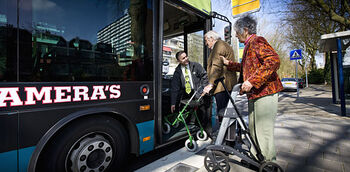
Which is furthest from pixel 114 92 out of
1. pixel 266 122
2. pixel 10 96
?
pixel 266 122

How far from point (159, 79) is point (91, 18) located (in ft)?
3.85

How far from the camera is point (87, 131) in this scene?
1.96 m

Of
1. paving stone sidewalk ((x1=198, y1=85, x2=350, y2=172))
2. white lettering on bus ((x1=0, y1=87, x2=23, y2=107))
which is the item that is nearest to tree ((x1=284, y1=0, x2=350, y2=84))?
paving stone sidewalk ((x1=198, y1=85, x2=350, y2=172))

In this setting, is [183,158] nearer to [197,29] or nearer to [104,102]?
[104,102]

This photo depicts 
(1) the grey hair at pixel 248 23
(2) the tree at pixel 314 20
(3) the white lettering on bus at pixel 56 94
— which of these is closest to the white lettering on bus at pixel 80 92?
(3) the white lettering on bus at pixel 56 94

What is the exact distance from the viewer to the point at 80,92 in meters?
1.89

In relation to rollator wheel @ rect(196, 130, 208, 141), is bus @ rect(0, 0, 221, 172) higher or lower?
higher

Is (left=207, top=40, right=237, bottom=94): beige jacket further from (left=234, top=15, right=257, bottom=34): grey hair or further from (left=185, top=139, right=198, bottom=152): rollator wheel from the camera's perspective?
(left=185, top=139, right=198, bottom=152): rollator wheel

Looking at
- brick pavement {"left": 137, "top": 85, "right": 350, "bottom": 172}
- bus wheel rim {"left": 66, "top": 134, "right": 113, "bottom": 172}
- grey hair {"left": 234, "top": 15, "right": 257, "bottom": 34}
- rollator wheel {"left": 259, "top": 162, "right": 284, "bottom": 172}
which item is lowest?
brick pavement {"left": 137, "top": 85, "right": 350, "bottom": 172}

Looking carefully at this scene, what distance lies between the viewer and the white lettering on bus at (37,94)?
5.19 feet

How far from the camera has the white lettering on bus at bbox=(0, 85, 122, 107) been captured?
1.48 metres

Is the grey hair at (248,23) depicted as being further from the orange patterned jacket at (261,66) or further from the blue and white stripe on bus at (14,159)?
the blue and white stripe on bus at (14,159)

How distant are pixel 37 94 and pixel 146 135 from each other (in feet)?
4.46

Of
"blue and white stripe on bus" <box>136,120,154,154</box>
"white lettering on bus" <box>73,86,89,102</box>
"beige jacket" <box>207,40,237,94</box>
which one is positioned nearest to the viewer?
"white lettering on bus" <box>73,86,89,102</box>
